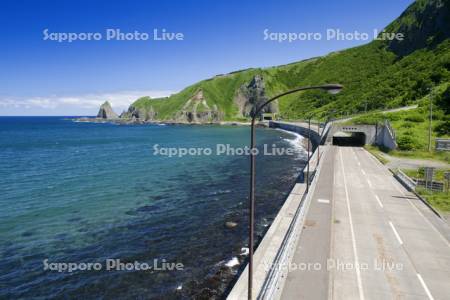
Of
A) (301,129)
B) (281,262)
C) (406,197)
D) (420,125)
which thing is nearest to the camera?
(281,262)

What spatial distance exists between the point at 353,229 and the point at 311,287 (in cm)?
940

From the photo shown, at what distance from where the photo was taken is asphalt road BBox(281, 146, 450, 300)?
15.6 meters

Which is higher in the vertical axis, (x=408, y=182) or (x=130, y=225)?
(x=408, y=182)

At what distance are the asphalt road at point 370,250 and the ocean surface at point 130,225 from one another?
5.63m

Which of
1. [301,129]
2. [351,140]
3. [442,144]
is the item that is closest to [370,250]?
[442,144]

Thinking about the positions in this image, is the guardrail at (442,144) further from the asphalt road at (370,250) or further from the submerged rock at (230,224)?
Answer: the submerged rock at (230,224)

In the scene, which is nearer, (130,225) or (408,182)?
(130,225)

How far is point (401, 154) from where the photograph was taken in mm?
58469

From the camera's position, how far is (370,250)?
786 inches

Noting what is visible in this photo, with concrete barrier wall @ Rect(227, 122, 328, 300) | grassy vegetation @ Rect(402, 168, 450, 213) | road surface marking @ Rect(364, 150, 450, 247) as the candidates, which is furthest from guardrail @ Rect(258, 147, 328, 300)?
grassy vegetation @ Rect(402, 168, 450, 213)

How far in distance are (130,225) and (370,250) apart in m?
21.0

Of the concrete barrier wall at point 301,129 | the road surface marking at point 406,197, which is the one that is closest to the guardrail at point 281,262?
the road surface marking at point 406,197

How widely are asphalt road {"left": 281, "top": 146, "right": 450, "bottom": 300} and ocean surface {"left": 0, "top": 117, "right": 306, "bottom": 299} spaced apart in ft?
18.5

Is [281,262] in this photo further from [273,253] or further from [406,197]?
[406,197]
